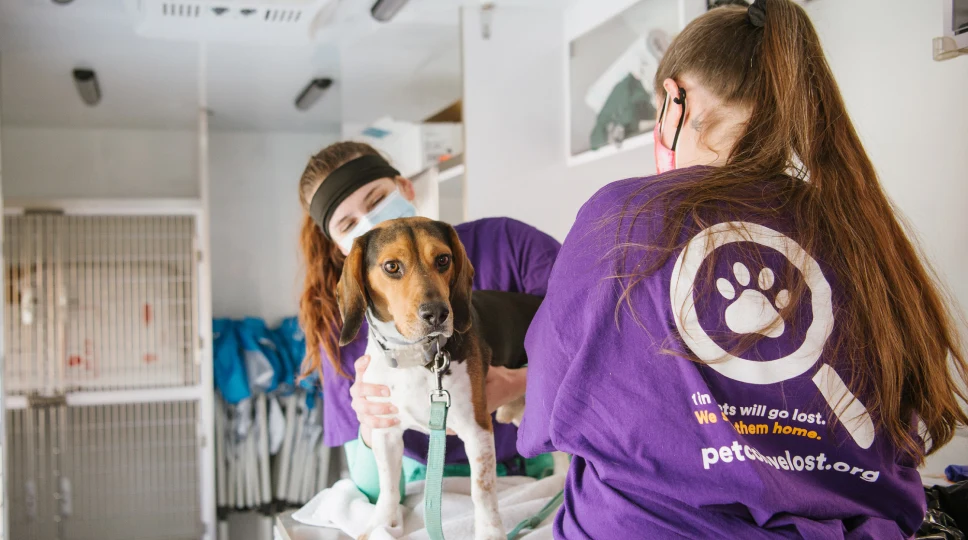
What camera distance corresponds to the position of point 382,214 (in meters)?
1.33

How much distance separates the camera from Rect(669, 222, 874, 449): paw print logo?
74 centimetres

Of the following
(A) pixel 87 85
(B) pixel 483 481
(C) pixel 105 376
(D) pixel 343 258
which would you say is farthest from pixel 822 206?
(C) pixel 105 376

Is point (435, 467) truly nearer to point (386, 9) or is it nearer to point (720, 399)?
point (720, 399)

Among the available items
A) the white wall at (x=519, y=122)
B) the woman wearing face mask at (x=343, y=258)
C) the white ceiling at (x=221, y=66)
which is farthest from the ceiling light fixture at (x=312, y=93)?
the woman wearing face mask at (x=343, y=258)

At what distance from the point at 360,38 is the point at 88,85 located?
1414mm

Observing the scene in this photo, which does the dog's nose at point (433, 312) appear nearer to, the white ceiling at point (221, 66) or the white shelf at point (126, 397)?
the white ceiling at point (221, 66)

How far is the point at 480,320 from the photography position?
1.17m

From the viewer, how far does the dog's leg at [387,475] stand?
113 centimetres

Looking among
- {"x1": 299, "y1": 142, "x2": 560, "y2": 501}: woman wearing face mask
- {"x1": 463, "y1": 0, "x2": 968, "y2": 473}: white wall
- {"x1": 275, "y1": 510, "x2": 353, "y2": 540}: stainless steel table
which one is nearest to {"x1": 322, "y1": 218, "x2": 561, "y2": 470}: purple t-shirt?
{"x1": 299, "y1": 142, "x2": 560, "y2": 501}: woman wearing face mask

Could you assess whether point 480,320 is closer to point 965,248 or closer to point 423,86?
point 965,248

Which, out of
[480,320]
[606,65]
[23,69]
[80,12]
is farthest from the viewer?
[23,69]

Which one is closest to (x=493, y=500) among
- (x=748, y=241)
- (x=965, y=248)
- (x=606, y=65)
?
(x=748, y=241)

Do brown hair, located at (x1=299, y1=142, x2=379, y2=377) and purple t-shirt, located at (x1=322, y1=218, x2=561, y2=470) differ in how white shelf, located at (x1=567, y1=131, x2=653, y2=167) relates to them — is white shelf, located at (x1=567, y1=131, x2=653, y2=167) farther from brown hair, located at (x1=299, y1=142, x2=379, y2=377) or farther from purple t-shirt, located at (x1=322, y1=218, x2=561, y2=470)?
brown hair, located at (x1=299, y1=142, x2=379, y2=377)

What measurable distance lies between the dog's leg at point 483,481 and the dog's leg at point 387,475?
138mm
